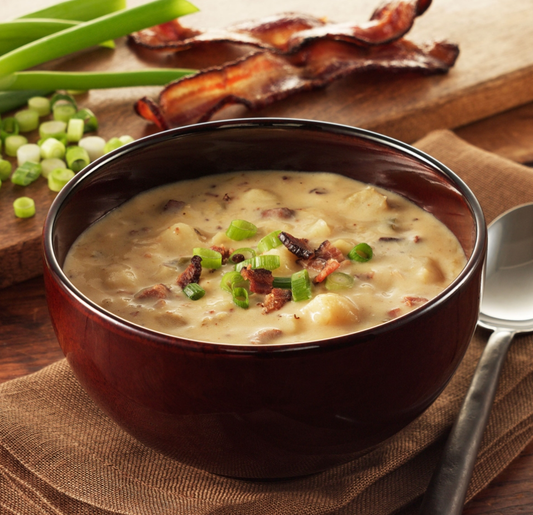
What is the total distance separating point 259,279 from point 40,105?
1691 mm

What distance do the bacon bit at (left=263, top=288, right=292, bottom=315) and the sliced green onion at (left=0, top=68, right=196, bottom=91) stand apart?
1665mm

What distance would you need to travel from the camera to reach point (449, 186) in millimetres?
1593

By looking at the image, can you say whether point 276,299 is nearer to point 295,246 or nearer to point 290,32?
point 295,246

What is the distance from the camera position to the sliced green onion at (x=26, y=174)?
2.44 metres

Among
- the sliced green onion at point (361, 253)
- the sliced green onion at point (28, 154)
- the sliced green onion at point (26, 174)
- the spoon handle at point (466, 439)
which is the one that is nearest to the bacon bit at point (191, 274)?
the sliced green onion at point (361, 253)

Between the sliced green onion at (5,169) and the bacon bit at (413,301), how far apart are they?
151cm

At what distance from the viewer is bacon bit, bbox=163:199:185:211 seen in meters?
1.84

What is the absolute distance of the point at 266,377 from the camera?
1.17 metres

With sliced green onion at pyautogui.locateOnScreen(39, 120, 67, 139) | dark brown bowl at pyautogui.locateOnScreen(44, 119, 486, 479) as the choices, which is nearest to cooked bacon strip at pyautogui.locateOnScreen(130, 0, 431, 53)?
sliced green onion at pyautogui.locateOnScreen(39, 120, 67, 139)

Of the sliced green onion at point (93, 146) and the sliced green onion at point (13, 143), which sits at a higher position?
the sliced green onion at point (13, 143)

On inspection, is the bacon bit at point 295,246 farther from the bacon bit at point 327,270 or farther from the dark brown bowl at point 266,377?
the dark brown bowl at point 266,377

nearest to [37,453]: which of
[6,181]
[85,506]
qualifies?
[85,506]

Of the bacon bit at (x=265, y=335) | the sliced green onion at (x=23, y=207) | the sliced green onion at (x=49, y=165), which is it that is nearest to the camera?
the bacon bit at (x=265, y=335)

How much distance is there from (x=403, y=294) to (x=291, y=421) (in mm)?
408
